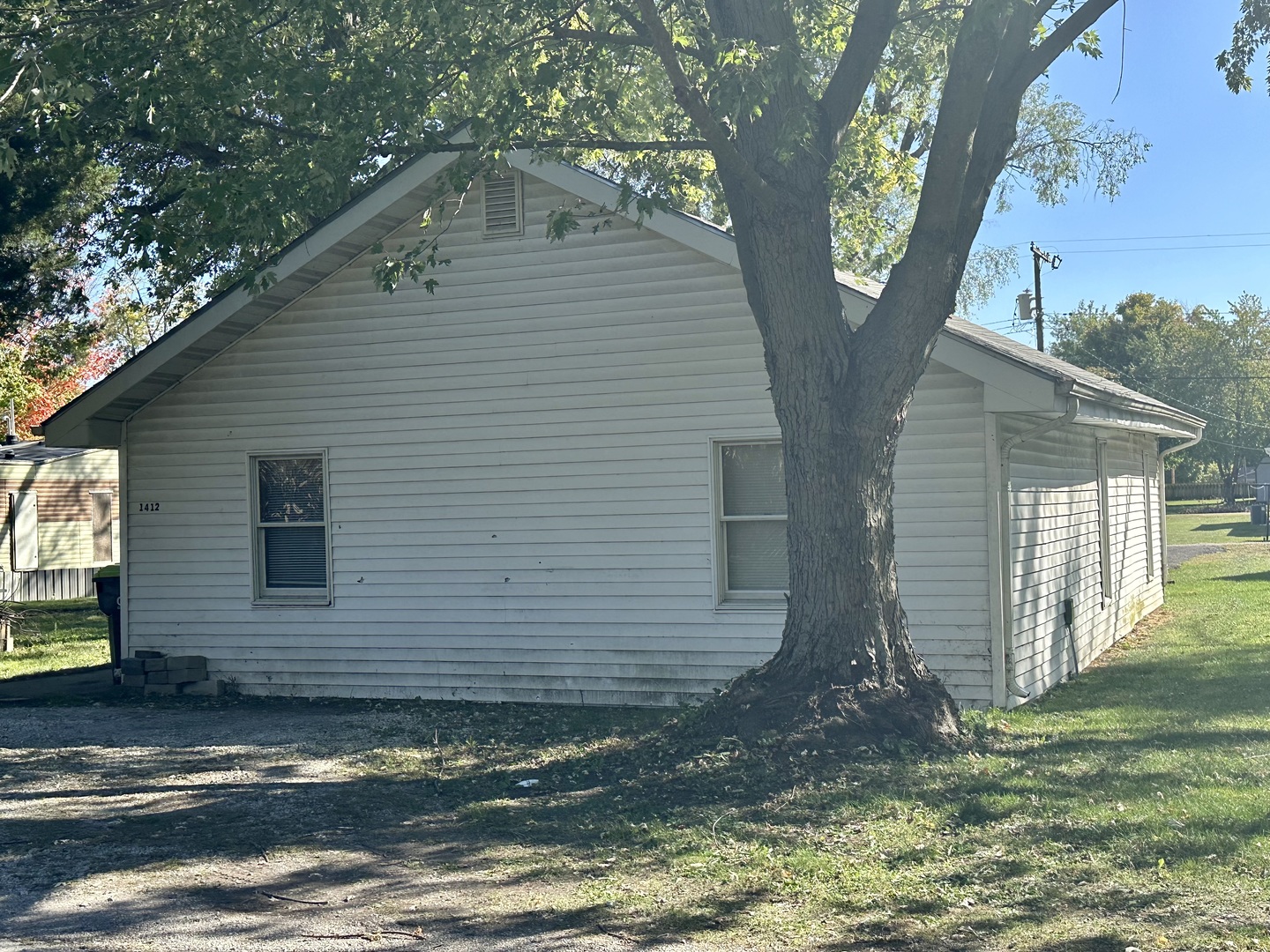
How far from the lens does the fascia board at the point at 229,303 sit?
1211 centimetres

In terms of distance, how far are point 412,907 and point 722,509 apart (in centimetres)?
612

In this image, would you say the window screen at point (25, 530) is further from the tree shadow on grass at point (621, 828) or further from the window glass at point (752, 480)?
the window glass at point (752, 480)

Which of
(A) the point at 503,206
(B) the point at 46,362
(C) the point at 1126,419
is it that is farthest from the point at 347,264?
(B) the point at 46,362

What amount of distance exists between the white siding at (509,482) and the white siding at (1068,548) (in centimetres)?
89

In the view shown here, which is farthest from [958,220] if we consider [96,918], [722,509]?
[96,918]

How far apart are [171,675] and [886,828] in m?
8.80

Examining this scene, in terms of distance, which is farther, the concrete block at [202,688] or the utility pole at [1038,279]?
the utility pole at [1038,279]

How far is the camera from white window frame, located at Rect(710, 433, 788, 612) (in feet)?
37.8

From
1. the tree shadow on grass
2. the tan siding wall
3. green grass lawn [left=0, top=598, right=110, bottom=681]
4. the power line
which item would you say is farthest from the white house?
the power line

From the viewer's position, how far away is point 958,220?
8875mm

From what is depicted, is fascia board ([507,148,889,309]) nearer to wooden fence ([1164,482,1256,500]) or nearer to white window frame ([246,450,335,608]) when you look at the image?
white window frame ([246,450,335,608])

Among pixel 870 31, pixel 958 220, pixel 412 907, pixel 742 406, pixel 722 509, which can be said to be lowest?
pixel 412 907

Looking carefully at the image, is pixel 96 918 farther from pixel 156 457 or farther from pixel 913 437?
pixel 156 457

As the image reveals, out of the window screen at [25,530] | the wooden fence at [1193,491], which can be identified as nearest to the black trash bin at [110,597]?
the window screen at [25,530]
